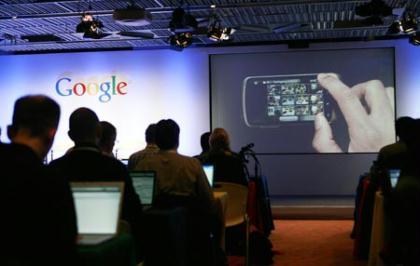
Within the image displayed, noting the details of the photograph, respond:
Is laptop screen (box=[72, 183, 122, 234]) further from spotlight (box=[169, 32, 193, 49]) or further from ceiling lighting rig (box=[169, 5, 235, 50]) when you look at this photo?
spotlight (box=[169, 32, 193, 49])

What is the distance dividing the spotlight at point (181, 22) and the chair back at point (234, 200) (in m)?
3.48

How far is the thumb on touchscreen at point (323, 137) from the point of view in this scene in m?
10.6

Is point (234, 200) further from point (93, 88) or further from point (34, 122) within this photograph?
point (93, 88)

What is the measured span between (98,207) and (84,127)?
672 millimetres

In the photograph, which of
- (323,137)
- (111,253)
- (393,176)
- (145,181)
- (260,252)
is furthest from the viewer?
(323,137)

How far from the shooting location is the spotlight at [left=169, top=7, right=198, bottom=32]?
25.6 ft

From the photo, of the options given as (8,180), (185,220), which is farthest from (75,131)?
(8,180)

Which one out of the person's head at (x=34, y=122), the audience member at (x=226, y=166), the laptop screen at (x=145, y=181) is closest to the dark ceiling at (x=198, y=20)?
the audience member at (x=226, y=166)

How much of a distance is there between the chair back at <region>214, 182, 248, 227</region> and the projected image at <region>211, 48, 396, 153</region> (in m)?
5.96

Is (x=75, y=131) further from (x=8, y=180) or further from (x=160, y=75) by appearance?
(x=160, y=75)

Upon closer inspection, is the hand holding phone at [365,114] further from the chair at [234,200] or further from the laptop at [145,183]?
the laptop at [145,183]

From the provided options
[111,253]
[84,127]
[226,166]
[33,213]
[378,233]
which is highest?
[84,127]

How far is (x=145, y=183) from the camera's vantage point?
3785mm

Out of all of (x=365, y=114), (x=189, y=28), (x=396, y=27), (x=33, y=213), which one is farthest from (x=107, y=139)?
(x=365, y=114)
